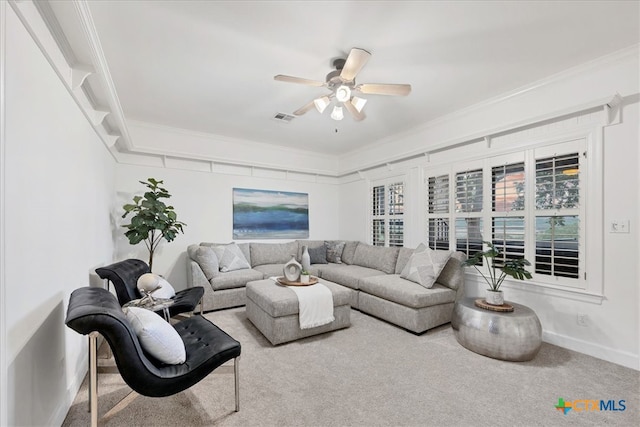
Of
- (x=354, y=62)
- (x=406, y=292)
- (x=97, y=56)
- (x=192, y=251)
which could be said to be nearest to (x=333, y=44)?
(x=354, y=62)

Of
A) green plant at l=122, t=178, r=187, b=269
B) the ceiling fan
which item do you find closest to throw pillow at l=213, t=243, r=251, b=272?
green plant at l=122, t=178, r=187, b=269

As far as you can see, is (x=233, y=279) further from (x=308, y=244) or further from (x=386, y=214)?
(x=386, y=214)

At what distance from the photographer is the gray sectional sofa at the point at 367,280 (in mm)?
3199

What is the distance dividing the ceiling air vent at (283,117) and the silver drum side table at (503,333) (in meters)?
3.22

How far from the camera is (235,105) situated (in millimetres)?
3588

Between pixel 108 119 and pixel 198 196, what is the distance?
1.78 metres

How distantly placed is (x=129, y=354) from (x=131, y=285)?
1.53m

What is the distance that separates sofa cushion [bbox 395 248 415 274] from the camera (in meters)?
4.13

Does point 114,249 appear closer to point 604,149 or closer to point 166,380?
point 166,380

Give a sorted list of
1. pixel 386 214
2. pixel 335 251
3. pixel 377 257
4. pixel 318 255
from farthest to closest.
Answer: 1. pixel 335 251
2. pixel 318 255
3. pixel 386 214
4. pixel 377 257

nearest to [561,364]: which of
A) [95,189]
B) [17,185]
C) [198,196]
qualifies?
[17,185]

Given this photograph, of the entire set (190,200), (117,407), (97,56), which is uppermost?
(97,56)

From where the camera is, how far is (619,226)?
251 centimetres

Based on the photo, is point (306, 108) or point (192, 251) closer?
point (306, 108)
